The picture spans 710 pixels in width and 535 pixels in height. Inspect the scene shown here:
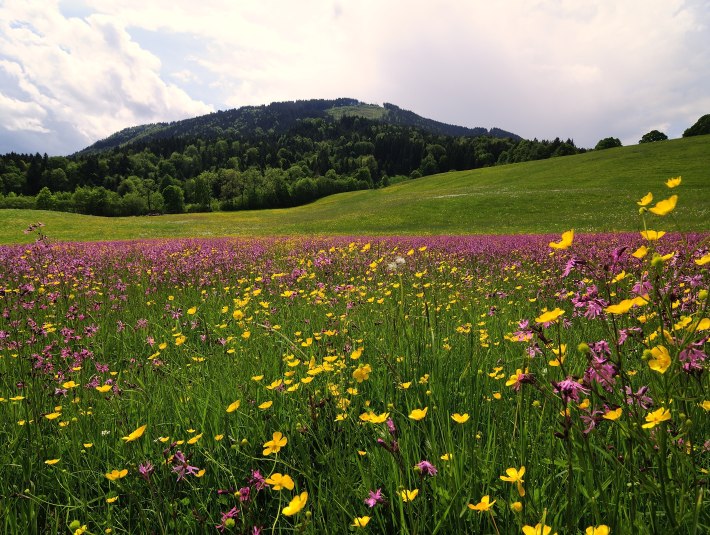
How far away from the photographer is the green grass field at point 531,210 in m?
30.8

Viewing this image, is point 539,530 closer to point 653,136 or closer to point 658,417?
point 658,417

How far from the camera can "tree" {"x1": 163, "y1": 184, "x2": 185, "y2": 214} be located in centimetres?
11368

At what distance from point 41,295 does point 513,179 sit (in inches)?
2183

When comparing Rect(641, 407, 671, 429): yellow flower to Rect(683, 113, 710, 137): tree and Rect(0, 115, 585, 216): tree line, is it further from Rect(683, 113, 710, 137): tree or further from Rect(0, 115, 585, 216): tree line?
Rect(683, 113, 710, 137): tree

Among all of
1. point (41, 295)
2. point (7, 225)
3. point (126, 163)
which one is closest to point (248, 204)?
point (7, 225)

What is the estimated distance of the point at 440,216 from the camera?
125 feet

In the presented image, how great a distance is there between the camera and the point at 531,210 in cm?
3606

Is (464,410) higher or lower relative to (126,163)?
lower

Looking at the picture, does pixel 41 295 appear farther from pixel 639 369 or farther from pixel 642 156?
pixel 642 156

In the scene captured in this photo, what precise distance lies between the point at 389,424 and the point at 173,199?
12589 cm

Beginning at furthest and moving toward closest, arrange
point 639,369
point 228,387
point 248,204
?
1. point 248,204
2. point 228,387
3. point 639,369

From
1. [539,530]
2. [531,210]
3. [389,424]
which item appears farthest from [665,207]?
[531,210]

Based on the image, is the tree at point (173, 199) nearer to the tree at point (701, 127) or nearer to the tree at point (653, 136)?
the tree at point (653, 136)

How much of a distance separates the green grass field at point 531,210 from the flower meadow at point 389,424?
78.0 feet
